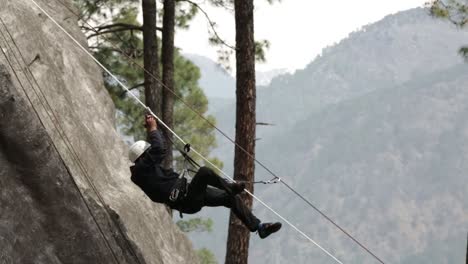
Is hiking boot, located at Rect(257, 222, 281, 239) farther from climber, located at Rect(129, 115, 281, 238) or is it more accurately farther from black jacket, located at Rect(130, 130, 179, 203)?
black jacket, located at Rect(130, 130, 179, 203)

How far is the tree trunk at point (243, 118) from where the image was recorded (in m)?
9.22

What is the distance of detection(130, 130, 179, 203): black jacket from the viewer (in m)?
7.29

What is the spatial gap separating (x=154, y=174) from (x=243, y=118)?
2406mm

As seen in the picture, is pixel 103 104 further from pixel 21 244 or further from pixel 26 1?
pixel 21 244

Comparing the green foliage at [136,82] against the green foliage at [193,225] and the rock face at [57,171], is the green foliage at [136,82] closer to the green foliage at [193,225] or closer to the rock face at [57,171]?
the green foliage at [193,225]

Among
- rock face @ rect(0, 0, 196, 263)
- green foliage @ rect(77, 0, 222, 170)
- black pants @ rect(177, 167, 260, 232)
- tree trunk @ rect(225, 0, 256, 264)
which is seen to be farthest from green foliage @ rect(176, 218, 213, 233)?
black pants @ rect(177, 167, 260, 232)

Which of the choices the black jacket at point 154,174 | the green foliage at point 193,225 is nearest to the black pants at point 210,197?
the black jacket at point 154,174

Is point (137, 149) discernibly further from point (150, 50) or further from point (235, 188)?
point (150, 50)

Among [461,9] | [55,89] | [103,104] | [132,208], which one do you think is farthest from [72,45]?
[461,9]

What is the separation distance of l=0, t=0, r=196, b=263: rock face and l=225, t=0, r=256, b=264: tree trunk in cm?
102

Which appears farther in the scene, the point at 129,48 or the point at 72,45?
the point at 129,48

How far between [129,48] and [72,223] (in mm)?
12515

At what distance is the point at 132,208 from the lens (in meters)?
8.94

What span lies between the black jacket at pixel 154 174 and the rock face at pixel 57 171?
623mm
